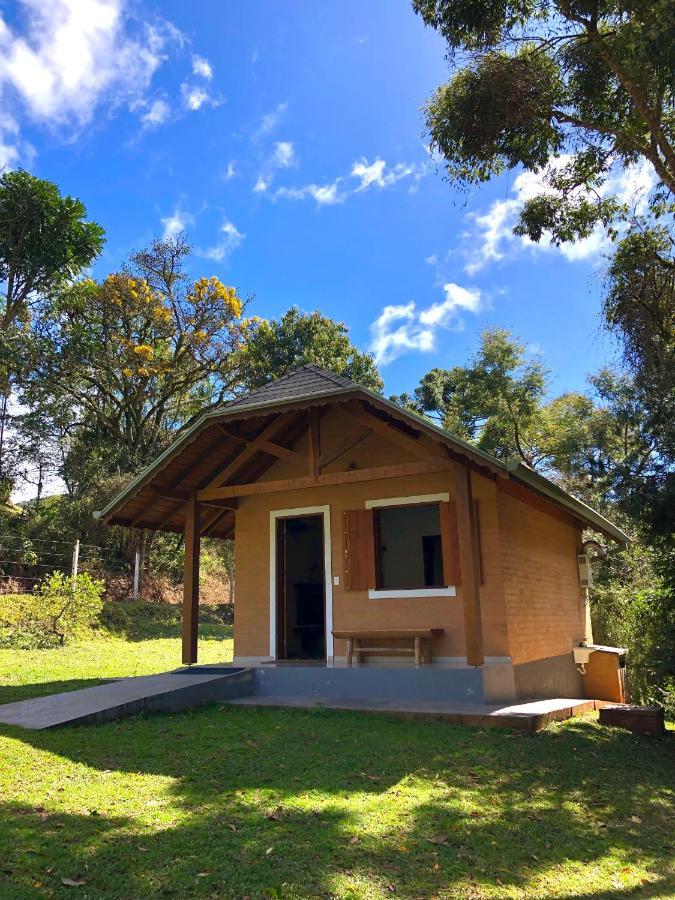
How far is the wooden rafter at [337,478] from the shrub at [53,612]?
6.12 meters

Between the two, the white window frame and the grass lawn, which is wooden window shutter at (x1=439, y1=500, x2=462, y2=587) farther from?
the grass lawn

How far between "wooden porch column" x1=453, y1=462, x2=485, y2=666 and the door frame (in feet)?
8.04

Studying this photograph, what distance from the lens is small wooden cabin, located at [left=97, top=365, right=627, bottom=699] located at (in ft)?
26.5

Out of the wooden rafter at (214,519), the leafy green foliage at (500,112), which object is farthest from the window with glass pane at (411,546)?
the leafy green foliage at (500,112)

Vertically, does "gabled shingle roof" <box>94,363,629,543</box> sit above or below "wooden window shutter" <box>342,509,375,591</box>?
above

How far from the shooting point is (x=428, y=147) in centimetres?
1024

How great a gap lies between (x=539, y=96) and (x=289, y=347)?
16840mm

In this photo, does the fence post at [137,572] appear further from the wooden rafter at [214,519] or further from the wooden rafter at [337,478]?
the wooden rafter at [337,478]

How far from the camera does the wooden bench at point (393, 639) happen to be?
827 cm

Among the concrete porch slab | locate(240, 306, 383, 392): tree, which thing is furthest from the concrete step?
locate(240, 306, 383, 392): tree

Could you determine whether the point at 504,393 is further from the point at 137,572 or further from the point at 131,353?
the point at 137,572

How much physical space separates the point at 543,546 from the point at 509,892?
7629mm

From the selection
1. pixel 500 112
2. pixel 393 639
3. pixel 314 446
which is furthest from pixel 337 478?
pixel 500 112

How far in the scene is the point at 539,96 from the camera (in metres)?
9.20
